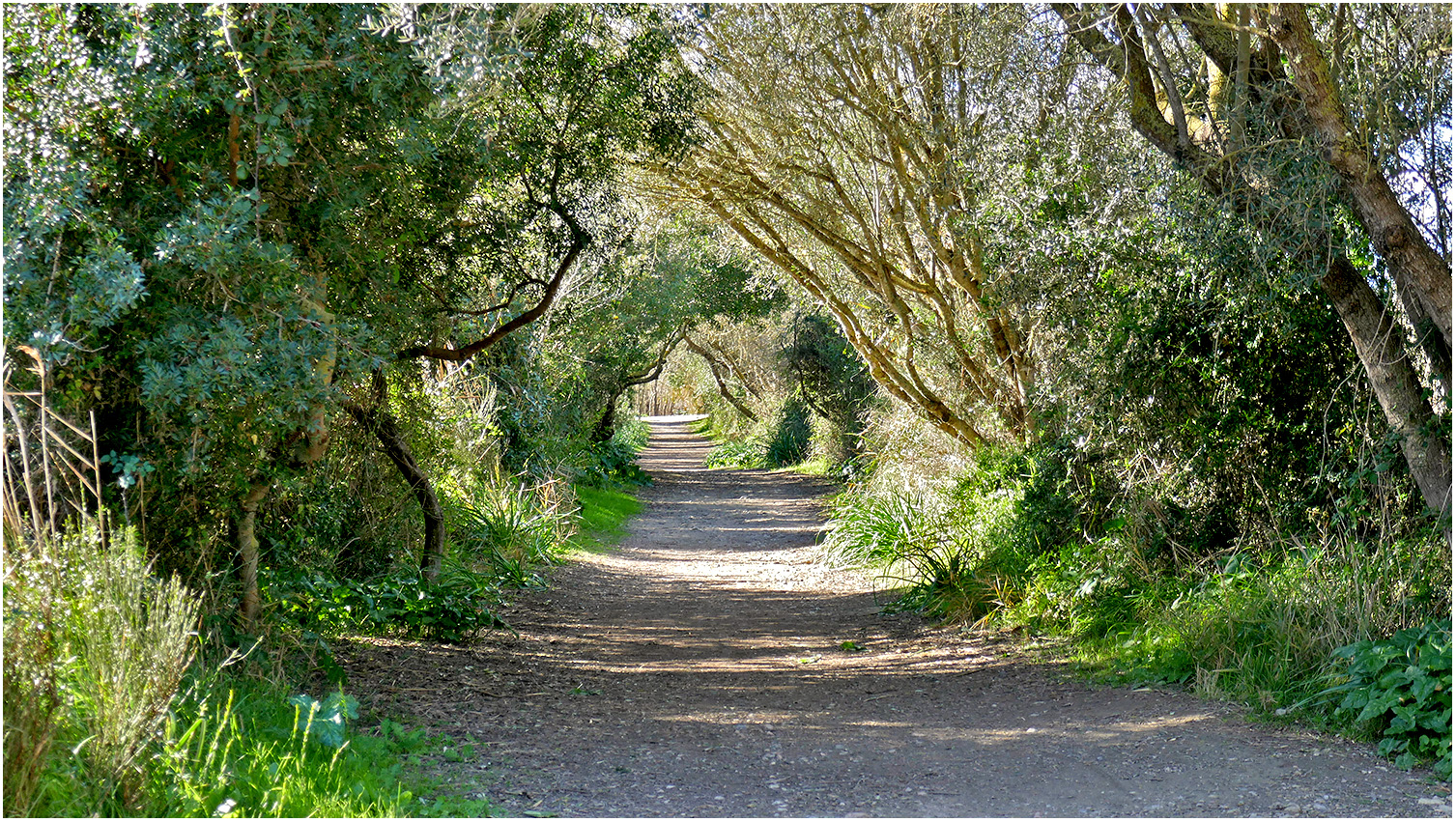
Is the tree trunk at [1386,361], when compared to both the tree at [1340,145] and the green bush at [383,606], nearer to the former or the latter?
the tree at [1340,145]

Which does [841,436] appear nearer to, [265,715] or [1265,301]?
[1265,301]

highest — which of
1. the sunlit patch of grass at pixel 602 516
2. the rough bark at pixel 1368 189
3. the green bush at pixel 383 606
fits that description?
the rough bark at pixel 1368 189

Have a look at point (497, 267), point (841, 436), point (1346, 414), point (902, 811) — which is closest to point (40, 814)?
point (902, 811)

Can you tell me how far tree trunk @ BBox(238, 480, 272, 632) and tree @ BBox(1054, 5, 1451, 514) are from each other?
217 inches

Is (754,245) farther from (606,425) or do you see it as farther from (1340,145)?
(606,425)

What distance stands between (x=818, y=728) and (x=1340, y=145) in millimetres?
4361

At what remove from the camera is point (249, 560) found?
594 cm

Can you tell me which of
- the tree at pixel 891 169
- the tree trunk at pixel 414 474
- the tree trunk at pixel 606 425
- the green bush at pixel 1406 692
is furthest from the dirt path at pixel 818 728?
the tree trunk at pixel 606 425

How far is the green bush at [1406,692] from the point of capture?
4727mm

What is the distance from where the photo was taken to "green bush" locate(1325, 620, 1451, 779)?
4727 mm

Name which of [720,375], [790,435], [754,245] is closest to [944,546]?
[754,245]

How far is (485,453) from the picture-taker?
42.0 feet

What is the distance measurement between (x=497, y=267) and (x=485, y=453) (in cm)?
551

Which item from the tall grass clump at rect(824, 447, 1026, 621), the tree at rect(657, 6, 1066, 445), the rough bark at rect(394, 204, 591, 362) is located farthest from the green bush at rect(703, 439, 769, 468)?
→ the rough bark at rect(394, 204, 591, 362)
